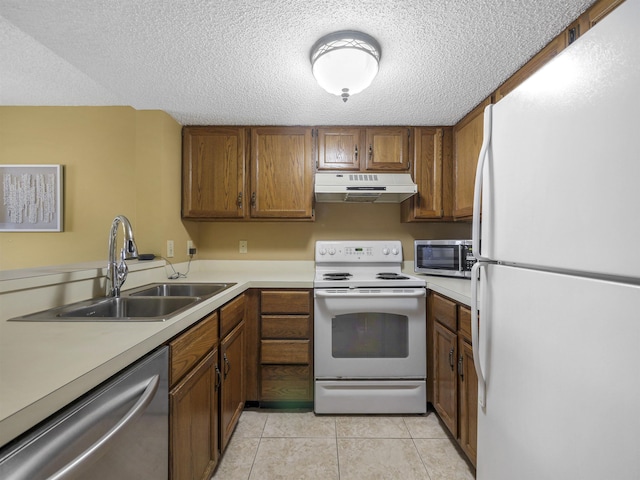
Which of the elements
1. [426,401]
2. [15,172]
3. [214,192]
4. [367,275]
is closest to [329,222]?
[367,275]

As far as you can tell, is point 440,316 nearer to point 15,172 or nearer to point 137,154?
point 137,154

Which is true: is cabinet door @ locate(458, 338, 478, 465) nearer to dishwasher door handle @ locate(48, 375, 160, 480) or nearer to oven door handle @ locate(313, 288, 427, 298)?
oven door handle @ locate(313, 288, 427, 298)

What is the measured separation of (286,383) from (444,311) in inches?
45.0

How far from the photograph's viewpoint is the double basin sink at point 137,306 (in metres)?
1.03

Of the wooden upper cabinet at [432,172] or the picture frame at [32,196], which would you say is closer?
the picture frame at [32,196]

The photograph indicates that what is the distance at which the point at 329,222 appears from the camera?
268 centimetres

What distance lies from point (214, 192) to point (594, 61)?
2.28 m

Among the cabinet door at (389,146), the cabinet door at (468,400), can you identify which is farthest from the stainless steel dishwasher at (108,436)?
the cabinet door at (389,146)

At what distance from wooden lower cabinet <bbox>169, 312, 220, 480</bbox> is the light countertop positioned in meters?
0.09

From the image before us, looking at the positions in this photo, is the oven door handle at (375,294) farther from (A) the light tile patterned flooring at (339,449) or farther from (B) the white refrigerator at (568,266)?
(B) the white refrigerator at (568,266)

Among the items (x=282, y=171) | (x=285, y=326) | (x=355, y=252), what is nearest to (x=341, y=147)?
(x=282, y=171)

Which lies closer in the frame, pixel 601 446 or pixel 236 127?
pixel 601 446

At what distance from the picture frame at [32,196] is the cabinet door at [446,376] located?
112 inches

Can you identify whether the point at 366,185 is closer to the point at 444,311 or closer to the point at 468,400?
the point at 444,311
